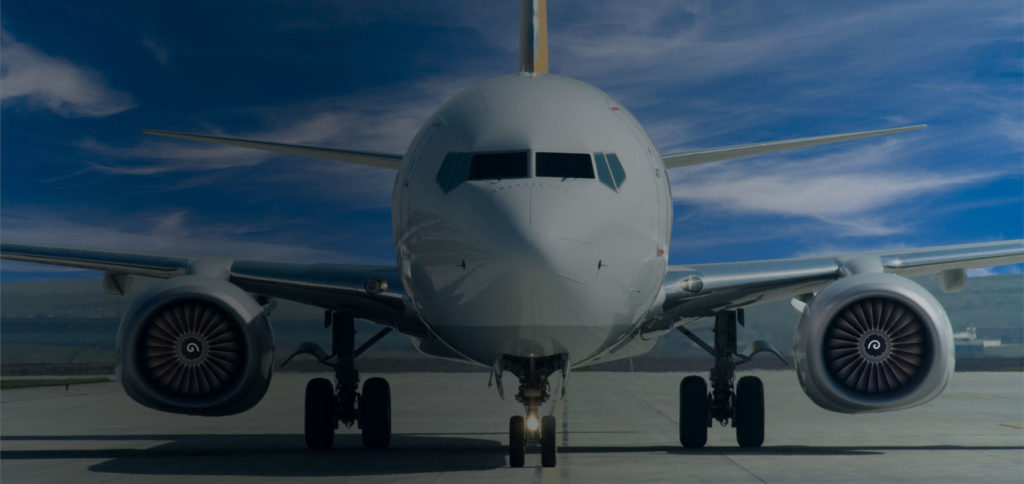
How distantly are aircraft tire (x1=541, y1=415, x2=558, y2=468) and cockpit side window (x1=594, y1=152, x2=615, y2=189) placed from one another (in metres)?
2.63

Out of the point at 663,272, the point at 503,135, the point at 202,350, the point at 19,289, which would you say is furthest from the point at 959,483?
the point at 19,289

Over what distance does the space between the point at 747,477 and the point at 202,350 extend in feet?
20.3

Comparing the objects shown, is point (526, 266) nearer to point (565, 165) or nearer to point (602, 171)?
point (565, 165)

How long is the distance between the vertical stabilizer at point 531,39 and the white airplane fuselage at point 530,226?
8.86 ft

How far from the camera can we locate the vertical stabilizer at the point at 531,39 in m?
13.3

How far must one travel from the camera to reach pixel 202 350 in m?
11.7

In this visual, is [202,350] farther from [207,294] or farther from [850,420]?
[850,420]

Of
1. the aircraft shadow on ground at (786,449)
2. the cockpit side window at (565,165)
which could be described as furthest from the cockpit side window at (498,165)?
the aircraft shadow on ground at (786,449)

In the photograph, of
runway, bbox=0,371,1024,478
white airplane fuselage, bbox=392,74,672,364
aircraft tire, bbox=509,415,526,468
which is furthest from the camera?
aircraft tire, bbox=509,415,526,468

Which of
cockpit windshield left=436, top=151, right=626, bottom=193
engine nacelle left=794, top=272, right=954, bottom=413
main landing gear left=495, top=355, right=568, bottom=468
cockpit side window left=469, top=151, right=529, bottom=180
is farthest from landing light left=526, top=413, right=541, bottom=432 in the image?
engine nacelle left=794, top=272, right=954, bottom=413

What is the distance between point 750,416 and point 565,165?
602cm

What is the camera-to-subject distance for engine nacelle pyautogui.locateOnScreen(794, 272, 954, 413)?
36.9ft

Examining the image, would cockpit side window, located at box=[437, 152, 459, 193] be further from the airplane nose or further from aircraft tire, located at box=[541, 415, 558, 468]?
aircraft tire, located at box=[541, 415, 558, 468]

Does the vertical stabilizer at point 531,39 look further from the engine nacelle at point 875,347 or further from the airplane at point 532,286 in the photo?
the engine nacelle at point 875,347
